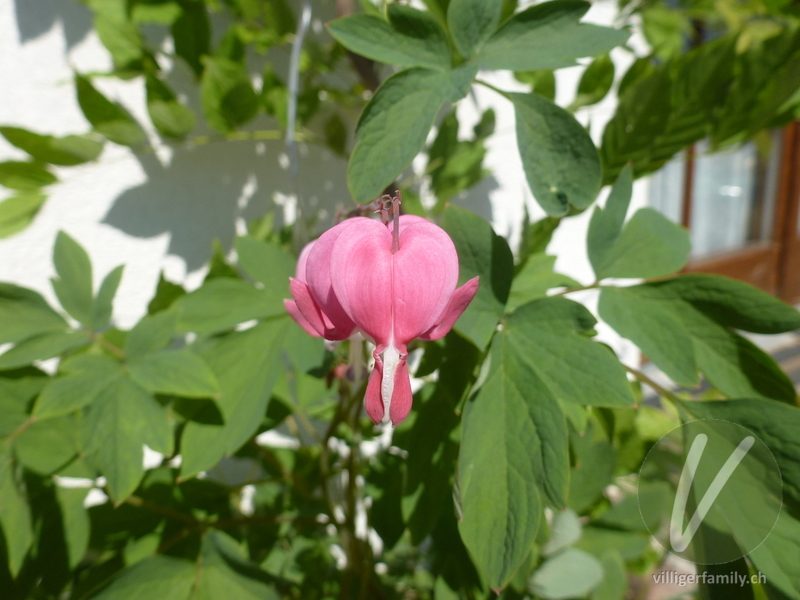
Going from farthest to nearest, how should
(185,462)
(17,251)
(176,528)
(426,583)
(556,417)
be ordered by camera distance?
1. (426,583)
2. (17,251)
3. (176,528)
4. (185,462)
5. (556,417)

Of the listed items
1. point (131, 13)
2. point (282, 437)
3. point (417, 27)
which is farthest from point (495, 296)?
point (282, 437)

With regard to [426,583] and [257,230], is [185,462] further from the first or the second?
[426,583]

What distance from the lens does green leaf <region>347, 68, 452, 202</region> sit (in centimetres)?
34

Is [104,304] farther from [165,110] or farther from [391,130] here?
[391,130]

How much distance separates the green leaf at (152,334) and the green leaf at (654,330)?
0.39m

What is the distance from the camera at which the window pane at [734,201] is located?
108 inches

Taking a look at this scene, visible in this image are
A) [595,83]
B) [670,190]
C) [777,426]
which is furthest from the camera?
[670,190]

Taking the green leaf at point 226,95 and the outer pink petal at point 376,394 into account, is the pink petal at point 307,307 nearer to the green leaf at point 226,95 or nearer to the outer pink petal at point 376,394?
the outer pink petal at point 376,394

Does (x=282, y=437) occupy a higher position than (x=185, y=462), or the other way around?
(x=185, y=462)

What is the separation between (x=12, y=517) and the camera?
1.47 ft

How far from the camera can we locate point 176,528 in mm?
581

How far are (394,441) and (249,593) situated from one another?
212mm

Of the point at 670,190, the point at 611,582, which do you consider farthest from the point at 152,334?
the point at 670,190

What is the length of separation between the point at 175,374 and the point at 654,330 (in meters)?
0.41
